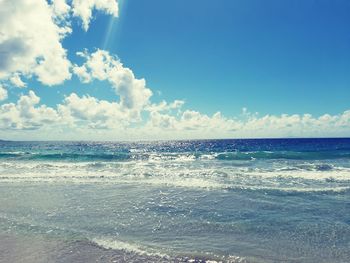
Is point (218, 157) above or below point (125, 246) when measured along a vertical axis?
above

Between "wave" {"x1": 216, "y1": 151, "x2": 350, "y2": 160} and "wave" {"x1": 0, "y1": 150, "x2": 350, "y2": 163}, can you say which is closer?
"wave" {"x1": 216, "y1": 151, "x2": 350, "y2": 160}

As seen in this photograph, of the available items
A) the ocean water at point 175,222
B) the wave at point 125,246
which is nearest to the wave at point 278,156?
the ocean water at point 175,222

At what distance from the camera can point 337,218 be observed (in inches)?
493

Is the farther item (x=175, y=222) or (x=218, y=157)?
(x=218, y=157)

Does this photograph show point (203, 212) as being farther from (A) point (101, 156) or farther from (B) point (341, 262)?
(A) point (101, 156)

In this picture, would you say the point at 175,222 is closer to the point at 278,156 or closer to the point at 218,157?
the point at 218,157

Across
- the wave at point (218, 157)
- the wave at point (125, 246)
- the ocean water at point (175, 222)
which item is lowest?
the wave at point (125, 246)

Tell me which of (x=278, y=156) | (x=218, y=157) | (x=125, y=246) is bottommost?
(x=125, y=246)

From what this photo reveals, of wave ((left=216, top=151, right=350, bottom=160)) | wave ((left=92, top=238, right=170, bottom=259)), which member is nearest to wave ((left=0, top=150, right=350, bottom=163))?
wave ((left=216, top=151, right=350, bottom=160))

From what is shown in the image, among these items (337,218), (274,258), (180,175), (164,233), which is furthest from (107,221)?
(180,175)

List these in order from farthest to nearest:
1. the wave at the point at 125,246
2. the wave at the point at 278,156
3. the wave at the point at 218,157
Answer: the wave at the point at 218,157
the wave at the point at 278,156
the wave at the point at 125,246

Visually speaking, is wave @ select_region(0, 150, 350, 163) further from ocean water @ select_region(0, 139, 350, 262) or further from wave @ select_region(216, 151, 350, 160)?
ocean water @ select_region(0, 139, 350, 262)

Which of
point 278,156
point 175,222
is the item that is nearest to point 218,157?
point 278,156

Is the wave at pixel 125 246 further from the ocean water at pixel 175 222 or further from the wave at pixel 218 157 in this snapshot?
the wave at pixel 218 157
